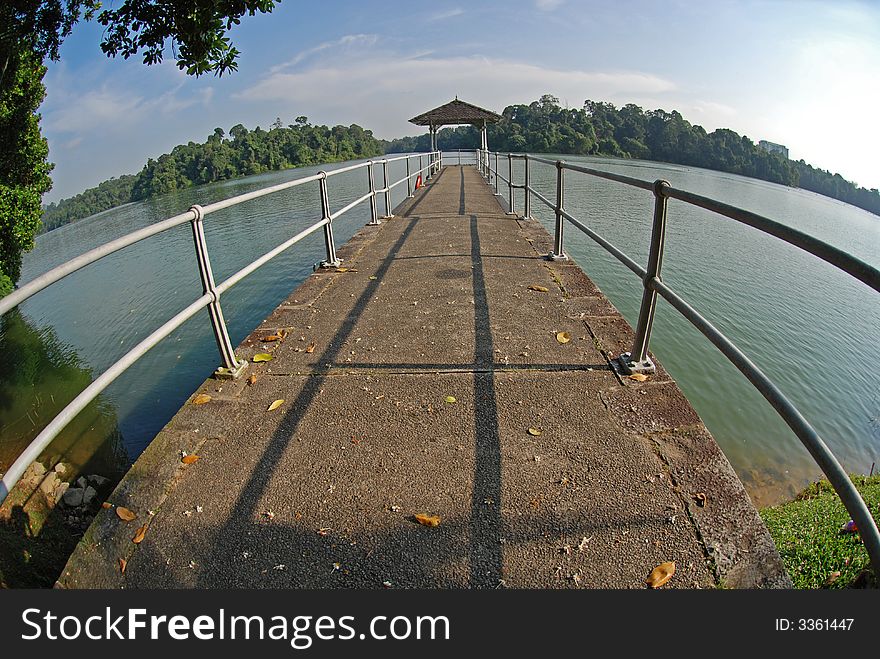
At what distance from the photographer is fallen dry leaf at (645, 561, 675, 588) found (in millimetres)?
1433

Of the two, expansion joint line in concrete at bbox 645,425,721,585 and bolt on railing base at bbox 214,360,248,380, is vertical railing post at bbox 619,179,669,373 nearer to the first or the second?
expansion joint line in concrete at bbox 645,425,721,585

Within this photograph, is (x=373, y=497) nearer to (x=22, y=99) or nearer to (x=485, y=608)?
(x=485, y=608)

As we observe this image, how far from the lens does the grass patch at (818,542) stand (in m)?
2.65

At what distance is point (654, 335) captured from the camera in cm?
703

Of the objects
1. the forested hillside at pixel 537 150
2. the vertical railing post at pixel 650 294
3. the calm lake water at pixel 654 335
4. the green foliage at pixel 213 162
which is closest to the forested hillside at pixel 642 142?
the forested hillside at pixel 537 150

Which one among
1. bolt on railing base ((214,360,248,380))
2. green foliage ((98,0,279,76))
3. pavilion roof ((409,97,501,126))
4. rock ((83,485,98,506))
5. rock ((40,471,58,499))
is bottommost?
rock ((83,485,98,506))

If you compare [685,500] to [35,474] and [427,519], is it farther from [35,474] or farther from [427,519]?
[35,474]

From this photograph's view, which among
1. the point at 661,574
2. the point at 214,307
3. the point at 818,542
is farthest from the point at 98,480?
the point at 818,542

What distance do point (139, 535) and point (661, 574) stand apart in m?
1.78

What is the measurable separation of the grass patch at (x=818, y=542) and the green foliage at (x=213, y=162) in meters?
58.6

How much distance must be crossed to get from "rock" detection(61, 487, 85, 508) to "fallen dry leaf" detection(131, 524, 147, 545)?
3.47 metres

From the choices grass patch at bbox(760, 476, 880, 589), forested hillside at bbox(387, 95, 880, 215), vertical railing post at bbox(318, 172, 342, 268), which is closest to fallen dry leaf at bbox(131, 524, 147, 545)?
grass patch at bbox(760, 476, 880, 589)

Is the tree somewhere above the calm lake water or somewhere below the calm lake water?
above

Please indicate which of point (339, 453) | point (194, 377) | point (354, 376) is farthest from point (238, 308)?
point (339, 453)
